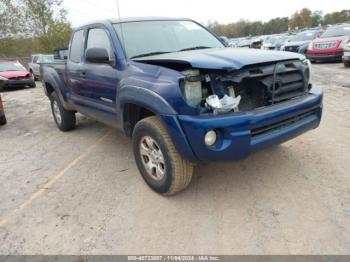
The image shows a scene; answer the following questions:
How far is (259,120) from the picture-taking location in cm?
308

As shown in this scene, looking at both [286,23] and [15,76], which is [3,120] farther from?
[286,23]

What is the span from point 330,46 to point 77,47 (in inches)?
508

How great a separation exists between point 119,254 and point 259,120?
169cm

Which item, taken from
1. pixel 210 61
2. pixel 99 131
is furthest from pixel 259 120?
pixel 99 131

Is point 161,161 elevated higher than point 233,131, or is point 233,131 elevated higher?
point 233,131

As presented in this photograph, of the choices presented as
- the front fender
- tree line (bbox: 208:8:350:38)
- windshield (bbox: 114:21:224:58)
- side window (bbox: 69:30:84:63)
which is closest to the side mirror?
windshield (bbox: 114:21:224:58)

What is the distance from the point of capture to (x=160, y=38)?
4.41 m

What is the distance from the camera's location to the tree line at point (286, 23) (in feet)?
248

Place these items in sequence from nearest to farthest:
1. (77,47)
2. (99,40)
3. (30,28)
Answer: (99,40) < (77,47) < (30,28)

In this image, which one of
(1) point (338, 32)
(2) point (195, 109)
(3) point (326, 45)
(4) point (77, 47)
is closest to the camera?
(2) point (195, 109)

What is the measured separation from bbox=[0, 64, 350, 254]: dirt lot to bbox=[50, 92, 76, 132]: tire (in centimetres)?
125

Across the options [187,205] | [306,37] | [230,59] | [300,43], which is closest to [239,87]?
[230,59]

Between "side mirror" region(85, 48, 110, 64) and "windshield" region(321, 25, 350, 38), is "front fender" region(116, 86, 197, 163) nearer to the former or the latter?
"side mirror" region(85, 48, 110, 64)

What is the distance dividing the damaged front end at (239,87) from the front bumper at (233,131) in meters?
0.12
